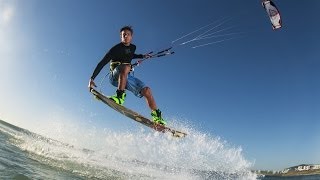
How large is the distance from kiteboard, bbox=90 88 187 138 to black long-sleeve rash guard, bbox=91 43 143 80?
34.1 inches

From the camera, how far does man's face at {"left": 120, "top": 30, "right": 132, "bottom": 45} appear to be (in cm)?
1152

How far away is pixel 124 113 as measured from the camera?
43.2 ft

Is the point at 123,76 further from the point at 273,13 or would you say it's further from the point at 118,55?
the point at 273,13

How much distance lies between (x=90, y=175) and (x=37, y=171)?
10.8 ft

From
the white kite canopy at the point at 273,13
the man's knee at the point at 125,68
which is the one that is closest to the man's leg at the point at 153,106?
the man's knee at the point at 125,68

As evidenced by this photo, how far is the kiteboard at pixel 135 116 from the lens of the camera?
12.2 metres

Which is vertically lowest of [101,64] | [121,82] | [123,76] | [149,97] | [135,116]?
[135,116]

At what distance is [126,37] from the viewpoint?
455 inches

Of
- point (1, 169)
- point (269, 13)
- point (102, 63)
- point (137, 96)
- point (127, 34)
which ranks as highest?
point (269, 13)

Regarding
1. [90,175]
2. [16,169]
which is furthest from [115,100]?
[90,175]

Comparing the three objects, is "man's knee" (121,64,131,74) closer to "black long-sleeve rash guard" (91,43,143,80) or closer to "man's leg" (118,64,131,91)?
"man's leg" (118,64,131,91)

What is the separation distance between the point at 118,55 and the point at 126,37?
27.9 inches

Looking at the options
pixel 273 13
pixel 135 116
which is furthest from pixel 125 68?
pixel 273 13

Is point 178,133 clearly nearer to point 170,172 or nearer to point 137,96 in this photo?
point 137,96
